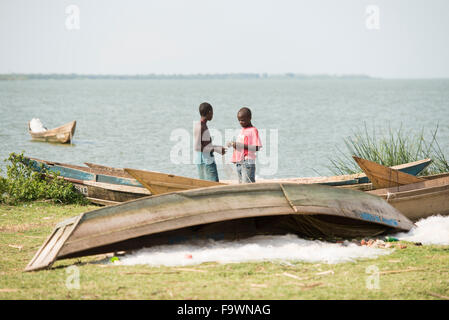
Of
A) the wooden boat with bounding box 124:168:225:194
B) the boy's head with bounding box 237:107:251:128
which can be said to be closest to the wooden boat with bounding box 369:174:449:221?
the boy's head with bounding box 237:107:251:128

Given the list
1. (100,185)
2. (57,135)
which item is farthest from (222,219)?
(57,135)

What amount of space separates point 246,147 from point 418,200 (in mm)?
2756

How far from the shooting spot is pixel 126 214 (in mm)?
7223

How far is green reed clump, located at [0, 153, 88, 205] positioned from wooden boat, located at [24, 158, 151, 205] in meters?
0.13

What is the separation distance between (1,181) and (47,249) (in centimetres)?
487

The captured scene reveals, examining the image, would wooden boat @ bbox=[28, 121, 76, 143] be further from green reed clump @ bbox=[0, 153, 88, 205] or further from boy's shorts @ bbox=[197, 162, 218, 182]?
boy's shorts @ bbox=[197, 162, 218, 182]

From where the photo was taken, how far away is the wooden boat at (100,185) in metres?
11.0

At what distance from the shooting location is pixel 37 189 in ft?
37.4

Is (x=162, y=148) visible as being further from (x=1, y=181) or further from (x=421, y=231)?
(x=421, y=231)

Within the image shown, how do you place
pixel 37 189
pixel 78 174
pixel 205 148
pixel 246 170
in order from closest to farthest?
1. pixel 246 170
2. pixel 205 148
3. pixel 37 189
4. pixel 78 174

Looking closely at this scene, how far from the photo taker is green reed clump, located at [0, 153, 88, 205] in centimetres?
1127

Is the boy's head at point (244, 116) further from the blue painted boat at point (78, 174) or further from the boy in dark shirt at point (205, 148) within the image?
the blue painted boat at point (78, 174)

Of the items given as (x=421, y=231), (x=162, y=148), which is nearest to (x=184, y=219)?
(x=421, y=231)

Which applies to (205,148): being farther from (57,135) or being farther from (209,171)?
(57,135)
